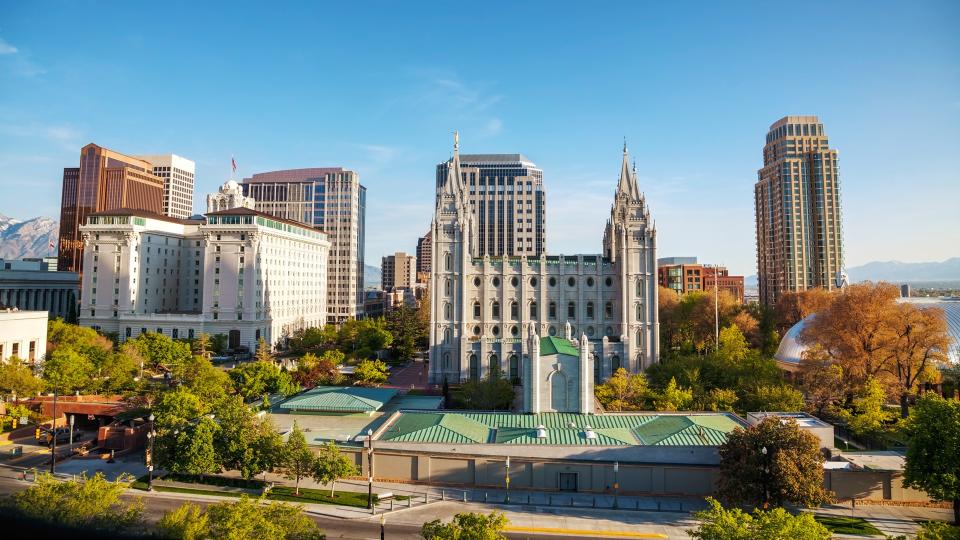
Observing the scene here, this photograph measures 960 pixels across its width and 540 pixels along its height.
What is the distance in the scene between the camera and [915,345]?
2409 inches

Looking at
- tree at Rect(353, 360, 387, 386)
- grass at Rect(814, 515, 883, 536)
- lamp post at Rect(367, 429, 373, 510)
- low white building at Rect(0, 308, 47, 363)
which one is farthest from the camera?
low white building at Rect(0, 308, 47, 363)

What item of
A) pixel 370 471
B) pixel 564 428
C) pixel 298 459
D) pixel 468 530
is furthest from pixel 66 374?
pixel 468 530

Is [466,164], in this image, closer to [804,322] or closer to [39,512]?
[804,322]

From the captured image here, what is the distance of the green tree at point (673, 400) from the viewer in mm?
55500

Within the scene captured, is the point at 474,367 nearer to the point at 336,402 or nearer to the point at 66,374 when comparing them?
the point at 336,402

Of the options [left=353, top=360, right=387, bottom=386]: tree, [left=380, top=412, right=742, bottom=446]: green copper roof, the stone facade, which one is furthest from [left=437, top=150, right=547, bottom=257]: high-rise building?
[left=380, top=412, right=742, bottom=446]: green copper roof

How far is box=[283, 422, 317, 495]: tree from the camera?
39156 millimetres

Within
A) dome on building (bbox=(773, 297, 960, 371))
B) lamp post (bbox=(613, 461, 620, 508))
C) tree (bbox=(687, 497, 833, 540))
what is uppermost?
dome on building (bbox=(773, 297, 960, 371))

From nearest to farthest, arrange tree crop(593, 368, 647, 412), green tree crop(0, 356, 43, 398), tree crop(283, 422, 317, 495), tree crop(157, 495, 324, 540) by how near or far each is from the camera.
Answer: tree crop(157, 495, 324, 540) < tree crop(283, 422, 317, 495) < green tree crop(0, 356, 43, 398) < tree crop(593, 368, 647, 412)

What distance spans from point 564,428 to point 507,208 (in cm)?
12294

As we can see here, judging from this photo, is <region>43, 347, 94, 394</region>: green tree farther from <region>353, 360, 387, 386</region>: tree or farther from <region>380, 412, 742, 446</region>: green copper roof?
<region>380, 412, 742, 446</region>: green copper roof

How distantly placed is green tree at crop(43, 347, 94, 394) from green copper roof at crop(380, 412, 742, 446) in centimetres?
3786

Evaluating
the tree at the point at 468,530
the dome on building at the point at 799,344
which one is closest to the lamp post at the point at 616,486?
the tree at the point at 468,530

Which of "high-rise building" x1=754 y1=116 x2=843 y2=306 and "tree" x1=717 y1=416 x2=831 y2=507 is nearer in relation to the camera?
"tree" x1=717 y1=416 x2=831 y2=507
